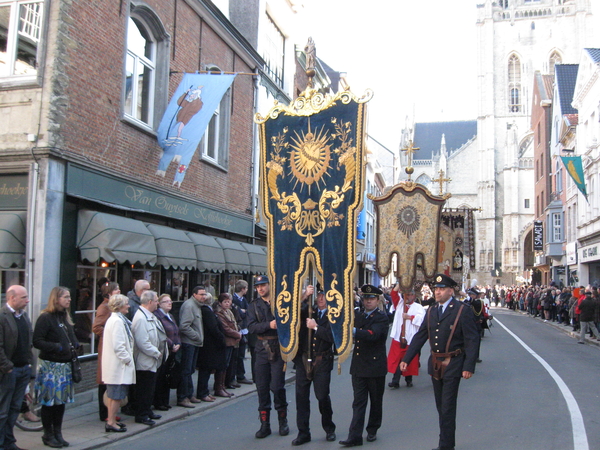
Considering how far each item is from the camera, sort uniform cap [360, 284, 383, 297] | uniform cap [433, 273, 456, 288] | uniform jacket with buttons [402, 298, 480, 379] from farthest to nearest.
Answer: uniform cap [360, 284, 383, 297] < uniform cap [433, 273, 456, 288] < uniform jacket with buttons [402, 298, 480, 379]

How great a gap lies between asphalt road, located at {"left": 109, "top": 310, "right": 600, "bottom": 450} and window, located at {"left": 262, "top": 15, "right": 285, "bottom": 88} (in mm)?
11980

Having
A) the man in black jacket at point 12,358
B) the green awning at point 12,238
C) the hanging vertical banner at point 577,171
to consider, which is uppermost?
the hanging vertical banner at point 577,171

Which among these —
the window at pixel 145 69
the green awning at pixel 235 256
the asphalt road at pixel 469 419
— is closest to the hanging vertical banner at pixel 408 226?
the green awning at pixel 235 256

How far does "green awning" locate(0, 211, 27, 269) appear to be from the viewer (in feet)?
28.9

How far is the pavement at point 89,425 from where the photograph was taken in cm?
693

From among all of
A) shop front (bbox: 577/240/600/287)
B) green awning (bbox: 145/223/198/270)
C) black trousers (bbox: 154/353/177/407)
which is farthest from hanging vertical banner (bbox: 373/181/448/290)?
shop front (bbox: 577/240/600/287)

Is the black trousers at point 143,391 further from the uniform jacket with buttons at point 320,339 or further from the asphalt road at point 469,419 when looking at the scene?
the uniform jacket with buttons at point 320,339

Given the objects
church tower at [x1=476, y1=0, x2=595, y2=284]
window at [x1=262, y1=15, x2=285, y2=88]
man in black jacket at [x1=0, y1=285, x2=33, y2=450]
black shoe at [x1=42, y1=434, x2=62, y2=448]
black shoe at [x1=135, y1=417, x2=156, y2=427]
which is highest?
church tower at [x1=476, y1=0, x2=595, y2=284]

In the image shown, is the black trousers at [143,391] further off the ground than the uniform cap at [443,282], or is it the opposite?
the uniform cap at [443,282]

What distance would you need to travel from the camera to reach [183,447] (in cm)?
683

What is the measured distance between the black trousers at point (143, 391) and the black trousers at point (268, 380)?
61.5 inches

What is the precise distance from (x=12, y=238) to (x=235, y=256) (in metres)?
6.90

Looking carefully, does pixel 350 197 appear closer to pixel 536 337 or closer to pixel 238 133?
pixel 238 133

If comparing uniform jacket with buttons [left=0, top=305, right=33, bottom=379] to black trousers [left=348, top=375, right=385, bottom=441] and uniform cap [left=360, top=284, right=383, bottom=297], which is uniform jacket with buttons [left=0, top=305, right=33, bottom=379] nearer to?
black trousers [left=348, top=375, right=385, bottom=441]
